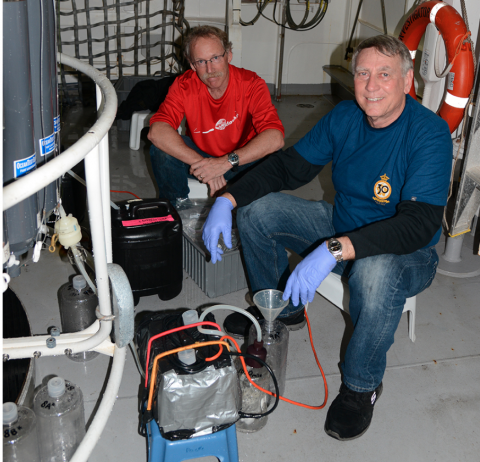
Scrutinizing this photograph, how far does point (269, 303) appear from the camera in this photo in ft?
5.33

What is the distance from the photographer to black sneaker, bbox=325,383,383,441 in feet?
5.20

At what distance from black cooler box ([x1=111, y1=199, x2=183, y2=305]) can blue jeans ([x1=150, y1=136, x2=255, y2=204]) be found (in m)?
0.34

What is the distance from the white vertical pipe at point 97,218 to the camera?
3.68 ft

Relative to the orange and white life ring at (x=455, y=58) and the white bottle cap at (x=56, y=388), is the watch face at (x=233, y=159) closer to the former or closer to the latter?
the orange and white life ring at (x=455, y=58)

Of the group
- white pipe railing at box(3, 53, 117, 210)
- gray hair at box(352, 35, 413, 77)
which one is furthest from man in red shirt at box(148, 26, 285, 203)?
white pipe railing at box(3, 53, 117, 210)

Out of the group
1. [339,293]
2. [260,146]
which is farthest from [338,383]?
[260,146]

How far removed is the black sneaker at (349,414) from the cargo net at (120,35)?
3.67m

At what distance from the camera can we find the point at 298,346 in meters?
1.97

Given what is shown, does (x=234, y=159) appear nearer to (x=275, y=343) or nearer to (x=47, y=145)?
(x=275, y=343)

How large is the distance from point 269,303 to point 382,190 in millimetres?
517

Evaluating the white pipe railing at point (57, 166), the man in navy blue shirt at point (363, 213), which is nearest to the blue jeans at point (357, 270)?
the man in navy blue shirt at point (363, 213)

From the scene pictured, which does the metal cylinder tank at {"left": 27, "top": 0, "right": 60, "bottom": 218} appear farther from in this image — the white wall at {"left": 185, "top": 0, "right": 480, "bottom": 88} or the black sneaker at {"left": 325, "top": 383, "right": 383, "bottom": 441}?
the white wall at {"left": 185, "top": 0, "right": 480, "bottom": 88}

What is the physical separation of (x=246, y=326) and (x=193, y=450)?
652 millimetres

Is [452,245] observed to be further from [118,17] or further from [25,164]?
[118,17]
